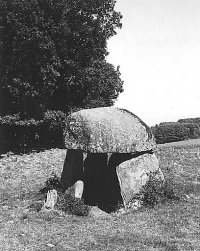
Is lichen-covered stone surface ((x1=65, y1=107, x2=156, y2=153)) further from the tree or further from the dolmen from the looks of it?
the tree

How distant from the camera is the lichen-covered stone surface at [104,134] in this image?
11.5 m

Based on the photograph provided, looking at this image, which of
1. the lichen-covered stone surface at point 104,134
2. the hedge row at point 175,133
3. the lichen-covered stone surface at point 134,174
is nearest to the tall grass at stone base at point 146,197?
the lichen-covered stone surface at point 134,174

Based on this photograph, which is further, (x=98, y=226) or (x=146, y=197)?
(x=146, y=197)

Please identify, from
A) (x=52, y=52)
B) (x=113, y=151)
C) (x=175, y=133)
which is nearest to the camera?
(x=113, y=151)

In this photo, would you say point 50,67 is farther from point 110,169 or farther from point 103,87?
point 110,169

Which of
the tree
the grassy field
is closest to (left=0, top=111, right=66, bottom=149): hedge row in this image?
the tree

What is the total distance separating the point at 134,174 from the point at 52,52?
13.4 metres

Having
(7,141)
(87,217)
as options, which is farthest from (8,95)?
(87,217)

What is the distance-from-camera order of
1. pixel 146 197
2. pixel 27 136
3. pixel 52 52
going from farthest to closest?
pixel 27 136, pixel 52 52, pixel 146 197

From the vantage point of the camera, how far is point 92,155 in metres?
15.3

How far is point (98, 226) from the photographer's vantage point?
9828 millimetres

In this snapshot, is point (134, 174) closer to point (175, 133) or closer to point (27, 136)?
point (27, 136)

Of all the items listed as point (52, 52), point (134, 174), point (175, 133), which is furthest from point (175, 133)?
point (134, 174)

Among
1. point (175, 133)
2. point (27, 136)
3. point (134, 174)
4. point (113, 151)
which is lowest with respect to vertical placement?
point (134, 174)
